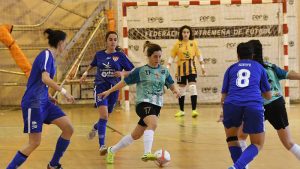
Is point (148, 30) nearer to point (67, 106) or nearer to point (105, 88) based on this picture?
point (67, 106)

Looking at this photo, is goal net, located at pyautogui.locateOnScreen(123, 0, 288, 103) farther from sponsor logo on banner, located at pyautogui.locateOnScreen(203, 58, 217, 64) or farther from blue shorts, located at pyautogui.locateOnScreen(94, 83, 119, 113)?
blue shorts, located at pyautogui.locateOnScreen(94, 83, 119, 113)

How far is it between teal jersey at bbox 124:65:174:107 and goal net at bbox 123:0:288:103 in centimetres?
945

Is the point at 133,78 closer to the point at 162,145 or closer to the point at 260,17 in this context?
the point at 162,145

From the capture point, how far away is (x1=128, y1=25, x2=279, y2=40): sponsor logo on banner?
1703cm

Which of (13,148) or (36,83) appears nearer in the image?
(36,83)

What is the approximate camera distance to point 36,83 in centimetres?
641

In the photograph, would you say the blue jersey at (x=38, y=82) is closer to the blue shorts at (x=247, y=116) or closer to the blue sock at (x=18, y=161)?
the blue sock at (x=18, y=161)

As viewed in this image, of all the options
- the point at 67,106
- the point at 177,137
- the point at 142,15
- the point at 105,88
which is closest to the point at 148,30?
the point at 142,15

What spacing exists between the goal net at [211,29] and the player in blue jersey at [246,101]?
421 inches

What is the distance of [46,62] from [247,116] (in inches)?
89.3

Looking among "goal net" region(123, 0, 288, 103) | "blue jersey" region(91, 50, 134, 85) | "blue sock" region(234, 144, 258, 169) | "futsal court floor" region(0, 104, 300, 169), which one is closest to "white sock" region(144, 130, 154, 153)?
"futsal court floor" region(0, 104, 300, 169)

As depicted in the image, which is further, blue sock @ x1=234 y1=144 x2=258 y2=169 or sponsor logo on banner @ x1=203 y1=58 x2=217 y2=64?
sponsor logo on banner @ x1=203 y1=58 x2=217 y2=64

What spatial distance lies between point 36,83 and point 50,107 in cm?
37

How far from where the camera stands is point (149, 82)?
287 inches
